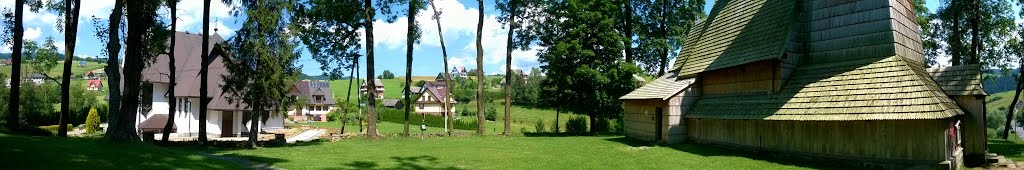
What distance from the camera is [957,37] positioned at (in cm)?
2758

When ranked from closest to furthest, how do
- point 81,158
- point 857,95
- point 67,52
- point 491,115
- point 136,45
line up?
1. point 81,158
2. point 857,95
3. point 136,45
4. point 67,52
5. point 491,115

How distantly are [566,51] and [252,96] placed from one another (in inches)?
599

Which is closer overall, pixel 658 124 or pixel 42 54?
pixel 658 124

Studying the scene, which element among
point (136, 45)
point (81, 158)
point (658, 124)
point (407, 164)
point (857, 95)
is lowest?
point (407, 164)

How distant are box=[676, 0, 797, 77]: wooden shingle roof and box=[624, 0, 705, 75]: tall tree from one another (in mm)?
9280

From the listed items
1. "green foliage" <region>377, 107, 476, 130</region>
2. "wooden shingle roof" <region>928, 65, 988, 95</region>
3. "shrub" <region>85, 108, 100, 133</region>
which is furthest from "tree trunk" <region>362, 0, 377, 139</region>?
"shrub" <region>85, 108, 100, 133</region>

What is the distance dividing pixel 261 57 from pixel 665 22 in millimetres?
23418

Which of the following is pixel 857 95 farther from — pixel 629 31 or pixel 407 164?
pixel 629 31

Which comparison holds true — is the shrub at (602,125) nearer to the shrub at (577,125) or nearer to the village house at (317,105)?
the shrub at (577,125)

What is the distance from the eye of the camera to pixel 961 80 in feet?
49.3

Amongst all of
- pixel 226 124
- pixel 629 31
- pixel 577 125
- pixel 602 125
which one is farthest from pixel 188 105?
pixel 629 31

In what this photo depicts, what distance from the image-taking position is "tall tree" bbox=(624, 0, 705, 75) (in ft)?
115

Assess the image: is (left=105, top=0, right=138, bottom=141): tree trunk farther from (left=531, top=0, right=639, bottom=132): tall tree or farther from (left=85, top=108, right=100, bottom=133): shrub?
(left=85, top=108, right=100, bottom=133): shrub

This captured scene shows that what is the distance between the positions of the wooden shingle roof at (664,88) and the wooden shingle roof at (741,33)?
0.62m
